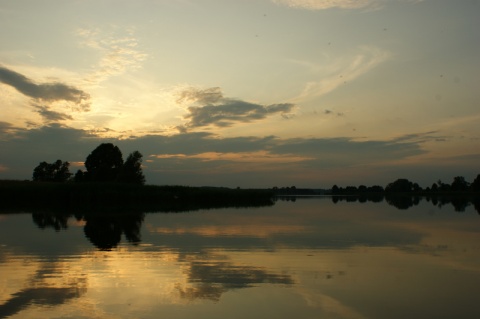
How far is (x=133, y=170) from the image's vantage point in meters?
102

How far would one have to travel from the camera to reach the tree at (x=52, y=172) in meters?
117

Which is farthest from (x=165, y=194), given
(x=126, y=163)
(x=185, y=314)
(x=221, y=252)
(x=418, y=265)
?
(x=185, y=314)

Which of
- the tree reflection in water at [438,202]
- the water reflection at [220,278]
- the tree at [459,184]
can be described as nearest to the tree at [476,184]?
the tree reflection in water at [438,202]

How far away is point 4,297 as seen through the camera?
434 inches

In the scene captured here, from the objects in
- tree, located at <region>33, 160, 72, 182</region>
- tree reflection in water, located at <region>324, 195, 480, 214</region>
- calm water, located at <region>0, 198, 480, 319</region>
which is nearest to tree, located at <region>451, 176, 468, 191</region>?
tree reflection in water, located at <region>324, 195, 480, 214</region>

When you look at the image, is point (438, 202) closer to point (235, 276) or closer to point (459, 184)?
point (459, 184)

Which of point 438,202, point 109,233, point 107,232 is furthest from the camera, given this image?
point 438,202

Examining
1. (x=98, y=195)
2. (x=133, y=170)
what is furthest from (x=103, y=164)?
(x=98, y=195)

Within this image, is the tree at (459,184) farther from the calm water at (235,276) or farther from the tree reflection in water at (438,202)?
the calm water at (235,276)

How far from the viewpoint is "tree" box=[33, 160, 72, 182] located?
384ft

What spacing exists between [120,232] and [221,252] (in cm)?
965

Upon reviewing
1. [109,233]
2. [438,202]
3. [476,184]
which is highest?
[476,184]

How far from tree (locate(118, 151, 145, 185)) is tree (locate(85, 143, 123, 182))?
1783mm

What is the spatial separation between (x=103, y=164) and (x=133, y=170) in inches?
387
